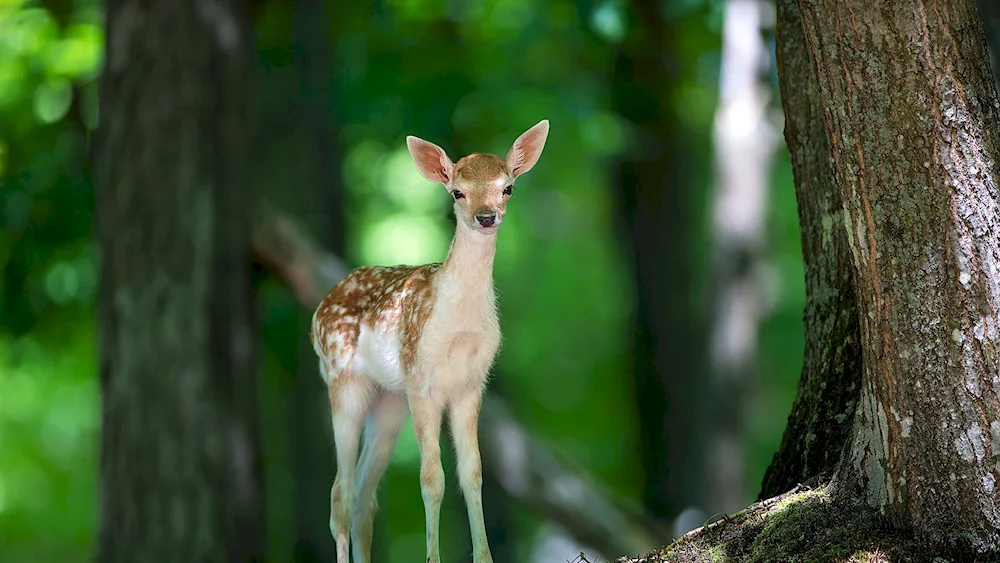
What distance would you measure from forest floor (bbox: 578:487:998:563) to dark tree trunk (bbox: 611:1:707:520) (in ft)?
24.6

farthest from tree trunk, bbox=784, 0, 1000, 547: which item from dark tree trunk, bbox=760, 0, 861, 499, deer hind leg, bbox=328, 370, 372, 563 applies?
deer hind leg, bbox=328, 370, 372, 563

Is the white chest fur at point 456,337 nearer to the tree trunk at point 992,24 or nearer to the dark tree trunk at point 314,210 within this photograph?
the tree trunk at point 992,24

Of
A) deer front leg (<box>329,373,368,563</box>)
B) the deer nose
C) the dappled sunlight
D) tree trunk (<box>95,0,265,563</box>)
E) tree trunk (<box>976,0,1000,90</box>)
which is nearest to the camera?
the deer nose

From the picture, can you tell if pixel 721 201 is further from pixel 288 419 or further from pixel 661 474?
pixel 288 419

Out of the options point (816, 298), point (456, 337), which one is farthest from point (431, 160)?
point (816, 298)

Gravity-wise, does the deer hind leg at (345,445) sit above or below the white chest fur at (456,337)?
below

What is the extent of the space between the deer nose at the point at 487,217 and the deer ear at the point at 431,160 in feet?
1.31

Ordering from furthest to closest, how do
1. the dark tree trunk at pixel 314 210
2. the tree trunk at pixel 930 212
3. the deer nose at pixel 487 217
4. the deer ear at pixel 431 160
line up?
the dark tree trunk at pixel 314 210
the deer ear at pixel 431 160
the deer nose at pixel 487 217
the tree trunk at pixel 930 212

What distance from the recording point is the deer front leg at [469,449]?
5.23 meters

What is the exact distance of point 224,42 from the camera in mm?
9227

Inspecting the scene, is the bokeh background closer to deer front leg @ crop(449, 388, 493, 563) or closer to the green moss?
deer front leg @ crop(449, 388, 493, 563)

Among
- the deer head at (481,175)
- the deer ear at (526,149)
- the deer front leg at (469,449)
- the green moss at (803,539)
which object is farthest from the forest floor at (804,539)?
the deer ear at (526,149)

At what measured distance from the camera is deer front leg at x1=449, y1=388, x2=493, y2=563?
523cm

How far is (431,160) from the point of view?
17.3ft
